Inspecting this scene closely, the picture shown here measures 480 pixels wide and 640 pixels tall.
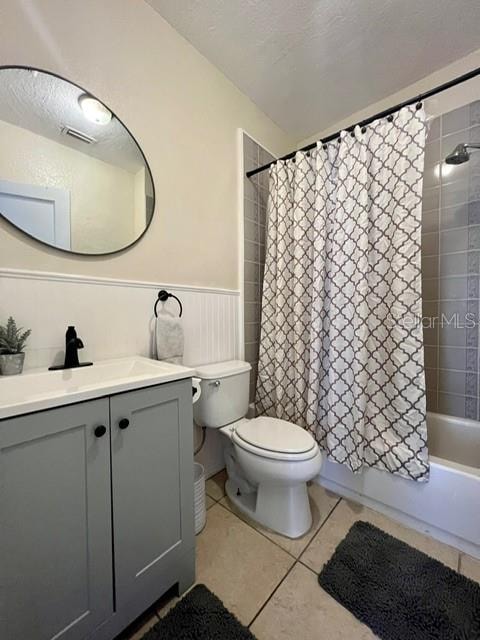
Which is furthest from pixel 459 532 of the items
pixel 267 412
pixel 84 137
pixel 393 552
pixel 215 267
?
pixel 84 137

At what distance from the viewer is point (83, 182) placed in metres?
1.12

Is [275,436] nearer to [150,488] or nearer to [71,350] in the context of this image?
[150,488]

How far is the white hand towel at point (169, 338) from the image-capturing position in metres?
1.30

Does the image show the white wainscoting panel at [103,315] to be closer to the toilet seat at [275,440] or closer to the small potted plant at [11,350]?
the small potted plant at [11,350]

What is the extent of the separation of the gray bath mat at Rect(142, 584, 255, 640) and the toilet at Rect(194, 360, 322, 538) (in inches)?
16.7

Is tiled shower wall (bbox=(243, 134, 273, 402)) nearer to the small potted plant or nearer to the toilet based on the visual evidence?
the toilet

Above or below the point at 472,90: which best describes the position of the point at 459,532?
below

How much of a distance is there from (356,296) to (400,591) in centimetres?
119

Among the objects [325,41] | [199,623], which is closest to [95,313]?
[199,623]

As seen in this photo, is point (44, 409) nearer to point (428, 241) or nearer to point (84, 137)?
point (84, 137)

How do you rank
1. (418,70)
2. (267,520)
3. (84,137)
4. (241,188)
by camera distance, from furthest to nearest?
(241,188) → (418,70) → (267,520) → (84,137)

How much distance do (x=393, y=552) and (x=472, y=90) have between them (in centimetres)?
251

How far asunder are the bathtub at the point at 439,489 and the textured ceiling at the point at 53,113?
1.99 metres

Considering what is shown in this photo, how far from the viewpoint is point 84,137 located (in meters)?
1.12
